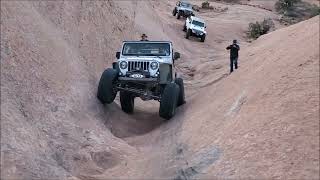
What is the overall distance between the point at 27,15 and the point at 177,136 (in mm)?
5694

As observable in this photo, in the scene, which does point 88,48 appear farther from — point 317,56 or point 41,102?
point 317,56

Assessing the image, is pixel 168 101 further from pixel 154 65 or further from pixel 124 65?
pixel 124 65

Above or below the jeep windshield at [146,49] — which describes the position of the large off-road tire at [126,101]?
below

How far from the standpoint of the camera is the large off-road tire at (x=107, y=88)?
15828 millimetres

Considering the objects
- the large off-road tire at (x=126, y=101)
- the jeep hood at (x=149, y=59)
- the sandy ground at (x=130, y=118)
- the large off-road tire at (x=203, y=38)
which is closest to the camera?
the sandy ground at (x=130, y=118)

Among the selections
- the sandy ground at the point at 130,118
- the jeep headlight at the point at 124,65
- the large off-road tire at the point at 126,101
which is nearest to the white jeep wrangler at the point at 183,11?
the sandy ground at the point at 130,118

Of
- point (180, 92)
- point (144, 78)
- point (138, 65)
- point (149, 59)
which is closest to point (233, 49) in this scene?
point (180, 92)

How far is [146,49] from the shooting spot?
16797 millimetres

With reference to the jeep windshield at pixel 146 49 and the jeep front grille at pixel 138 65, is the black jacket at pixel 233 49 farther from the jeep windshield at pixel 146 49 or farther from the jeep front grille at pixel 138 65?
the jeep front grille at pixel 138 65

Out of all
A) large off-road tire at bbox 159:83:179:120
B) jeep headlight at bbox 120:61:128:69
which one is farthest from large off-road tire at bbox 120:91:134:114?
large off-road tire at bbox 159:83:179:120

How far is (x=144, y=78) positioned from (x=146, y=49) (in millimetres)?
1389

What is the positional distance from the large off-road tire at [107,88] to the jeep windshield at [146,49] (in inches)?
41.4

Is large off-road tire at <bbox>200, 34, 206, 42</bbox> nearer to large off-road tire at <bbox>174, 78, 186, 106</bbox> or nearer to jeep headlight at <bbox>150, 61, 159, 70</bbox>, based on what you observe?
large off-road tire at <bbox>174, 78, 186, 106</bbox>

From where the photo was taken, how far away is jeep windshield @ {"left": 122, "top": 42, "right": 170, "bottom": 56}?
54.7 ft
